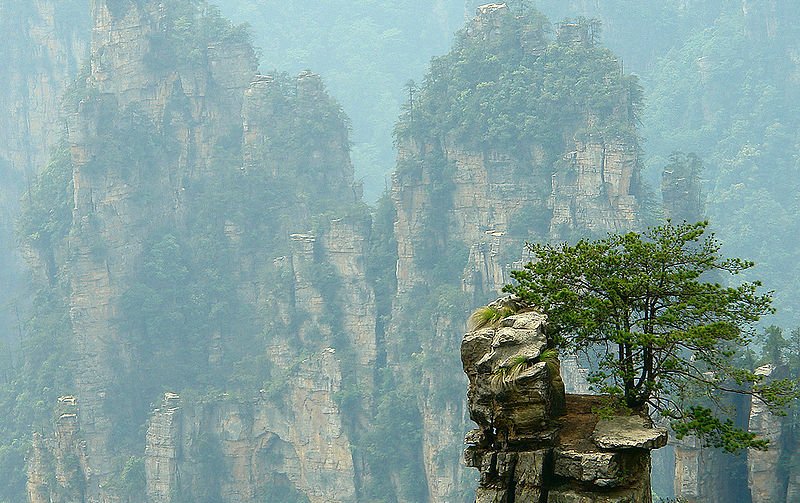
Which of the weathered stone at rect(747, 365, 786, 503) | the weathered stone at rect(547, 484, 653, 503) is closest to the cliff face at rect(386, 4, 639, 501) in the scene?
the weathered stone at rect(747, 365, 786, 503)

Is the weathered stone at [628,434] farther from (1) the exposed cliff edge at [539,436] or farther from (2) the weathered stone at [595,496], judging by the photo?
(2) the weathered stone at [595,496]

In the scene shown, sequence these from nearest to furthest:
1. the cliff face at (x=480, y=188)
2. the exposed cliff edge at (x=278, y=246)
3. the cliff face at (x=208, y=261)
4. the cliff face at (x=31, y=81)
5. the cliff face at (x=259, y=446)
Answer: the cliff face at (x=480, y=188) → the exposed cliff edge at (x=278, y=246) → the cliff face at (x=259, y=446) → the cliff face at (x=208, y=261) → the cliff face at (x=31, y=81)

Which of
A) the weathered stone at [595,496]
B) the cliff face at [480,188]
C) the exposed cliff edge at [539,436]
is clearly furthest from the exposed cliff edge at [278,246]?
the weathered stone at [595,496]

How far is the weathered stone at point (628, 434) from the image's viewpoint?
39.1 feet

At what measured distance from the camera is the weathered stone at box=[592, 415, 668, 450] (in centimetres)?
1191

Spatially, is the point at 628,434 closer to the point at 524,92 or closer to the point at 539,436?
the point at 539,436

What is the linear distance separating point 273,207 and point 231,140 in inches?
197

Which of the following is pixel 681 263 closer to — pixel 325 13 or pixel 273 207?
pixel 273 207

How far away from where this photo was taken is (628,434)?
12.1 m

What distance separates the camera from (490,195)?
40.9 metres

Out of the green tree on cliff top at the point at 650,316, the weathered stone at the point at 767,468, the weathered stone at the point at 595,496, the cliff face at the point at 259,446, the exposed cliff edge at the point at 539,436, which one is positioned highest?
the green tree on cliff top at the point at 650,316

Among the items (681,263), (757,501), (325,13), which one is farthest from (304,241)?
(325,13)

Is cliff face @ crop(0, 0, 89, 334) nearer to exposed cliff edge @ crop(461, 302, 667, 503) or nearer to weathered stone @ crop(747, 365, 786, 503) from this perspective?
weathered stone @ crop(747, 365, 786, 503)

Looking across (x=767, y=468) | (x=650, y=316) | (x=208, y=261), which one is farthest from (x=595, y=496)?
(x=208, y=261)
